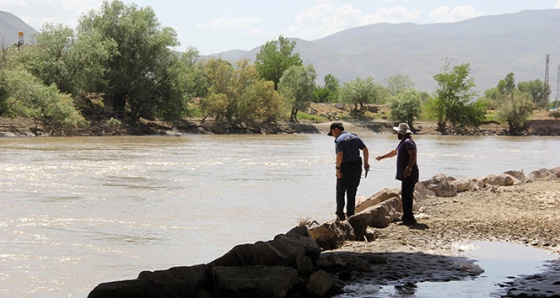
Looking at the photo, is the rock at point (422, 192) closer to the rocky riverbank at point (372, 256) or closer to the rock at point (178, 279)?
the rocky riverbank at point (372, 256)

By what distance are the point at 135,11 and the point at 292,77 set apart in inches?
1654

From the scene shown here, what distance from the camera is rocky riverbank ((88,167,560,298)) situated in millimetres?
7801

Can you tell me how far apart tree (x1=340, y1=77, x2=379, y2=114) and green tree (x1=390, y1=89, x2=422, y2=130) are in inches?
298

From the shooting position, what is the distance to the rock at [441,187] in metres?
17.8

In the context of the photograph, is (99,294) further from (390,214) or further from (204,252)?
(390,214)

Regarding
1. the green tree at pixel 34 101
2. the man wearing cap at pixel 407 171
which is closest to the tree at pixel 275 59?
the green tree at pixel 34 101

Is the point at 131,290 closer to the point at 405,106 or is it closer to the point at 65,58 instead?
the point at 65,58

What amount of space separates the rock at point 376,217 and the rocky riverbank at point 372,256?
0.02 metres

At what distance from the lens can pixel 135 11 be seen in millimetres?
69750

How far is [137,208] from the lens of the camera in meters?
18.0

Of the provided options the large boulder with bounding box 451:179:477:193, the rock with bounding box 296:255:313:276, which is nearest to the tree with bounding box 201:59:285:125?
the large boulder with bounding box 451:179:477:193

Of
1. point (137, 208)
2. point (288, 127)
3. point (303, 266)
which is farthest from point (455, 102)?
point (303, 266)

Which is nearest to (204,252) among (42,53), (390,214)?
(390,214)

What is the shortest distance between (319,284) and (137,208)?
10673mm
